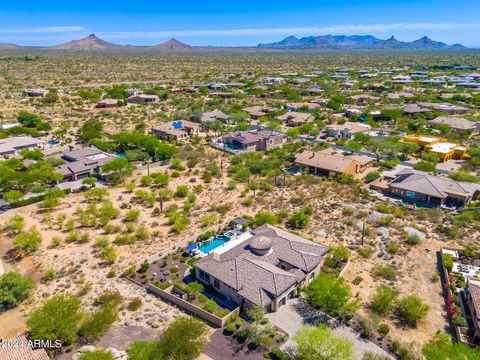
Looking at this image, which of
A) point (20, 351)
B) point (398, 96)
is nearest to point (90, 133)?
point (20, 351)

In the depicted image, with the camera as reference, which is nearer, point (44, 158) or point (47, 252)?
point (47, 252)

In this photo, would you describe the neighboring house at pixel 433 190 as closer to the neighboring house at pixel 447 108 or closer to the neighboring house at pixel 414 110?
the neighboring house at pixel 414 110

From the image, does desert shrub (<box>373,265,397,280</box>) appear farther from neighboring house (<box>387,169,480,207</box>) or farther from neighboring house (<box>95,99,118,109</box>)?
neighboring house (<box>95,99,118,109</box>)

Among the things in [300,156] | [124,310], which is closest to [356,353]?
[124,310]

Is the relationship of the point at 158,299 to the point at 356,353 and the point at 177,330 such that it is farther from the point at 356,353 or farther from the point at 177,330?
the point at 356,353

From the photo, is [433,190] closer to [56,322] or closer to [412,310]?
[412,310]

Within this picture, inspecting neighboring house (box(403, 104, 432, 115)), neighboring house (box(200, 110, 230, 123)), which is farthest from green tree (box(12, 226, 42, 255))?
neighboring house (box(403, 104, 432, 115))
